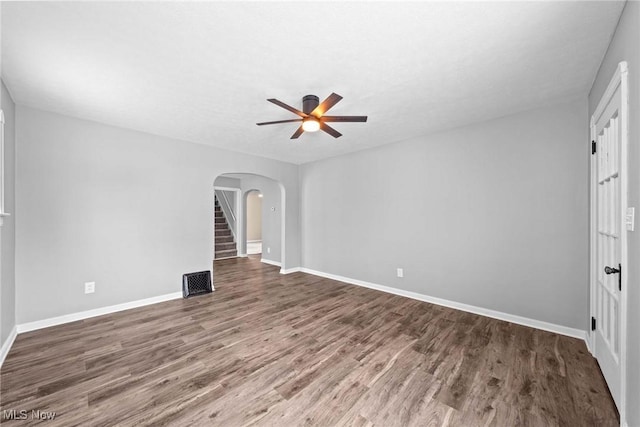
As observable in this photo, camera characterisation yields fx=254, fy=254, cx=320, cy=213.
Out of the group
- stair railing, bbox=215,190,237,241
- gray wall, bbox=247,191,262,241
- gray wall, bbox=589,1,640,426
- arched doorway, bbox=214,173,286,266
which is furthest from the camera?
gray wall, bbox=247,191,262,241

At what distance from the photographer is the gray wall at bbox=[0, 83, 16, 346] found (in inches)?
92.3

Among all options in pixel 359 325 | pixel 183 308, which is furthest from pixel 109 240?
pixel 359 325

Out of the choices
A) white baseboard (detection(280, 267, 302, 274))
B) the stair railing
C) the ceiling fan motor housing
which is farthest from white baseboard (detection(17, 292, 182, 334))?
the stair railing

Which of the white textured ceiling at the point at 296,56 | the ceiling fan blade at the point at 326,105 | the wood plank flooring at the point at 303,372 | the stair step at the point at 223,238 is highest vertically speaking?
the white textured ceiling at the point at 296,56

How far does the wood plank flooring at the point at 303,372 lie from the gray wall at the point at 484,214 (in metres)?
0.45

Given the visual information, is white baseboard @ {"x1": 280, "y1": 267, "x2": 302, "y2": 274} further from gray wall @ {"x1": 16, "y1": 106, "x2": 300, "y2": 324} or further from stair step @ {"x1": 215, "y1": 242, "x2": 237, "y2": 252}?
stair step @ {"x1": 215, "y1": 242, "x2": 237, "y2": 252}

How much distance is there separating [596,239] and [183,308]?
4733 mm

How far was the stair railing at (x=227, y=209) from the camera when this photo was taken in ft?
27.9

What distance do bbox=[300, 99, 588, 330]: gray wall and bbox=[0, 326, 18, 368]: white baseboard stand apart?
14.2ft

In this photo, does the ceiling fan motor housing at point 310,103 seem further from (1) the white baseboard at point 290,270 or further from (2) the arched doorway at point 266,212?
(1) the white baseboard at point 290,270

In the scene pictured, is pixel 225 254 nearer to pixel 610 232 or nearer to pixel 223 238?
pixel 223 238

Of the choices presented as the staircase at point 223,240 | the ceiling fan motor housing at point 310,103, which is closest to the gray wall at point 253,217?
the staircase at point 223,240

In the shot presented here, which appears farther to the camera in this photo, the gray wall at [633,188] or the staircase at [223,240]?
the staircase at [223,240]

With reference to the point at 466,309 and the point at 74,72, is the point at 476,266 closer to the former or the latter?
the point at 466,309
